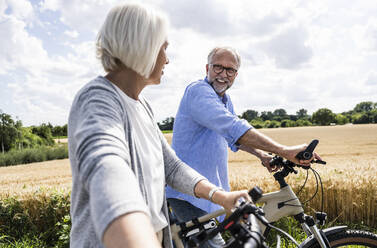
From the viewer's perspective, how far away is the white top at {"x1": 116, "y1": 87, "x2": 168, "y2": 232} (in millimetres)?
1258

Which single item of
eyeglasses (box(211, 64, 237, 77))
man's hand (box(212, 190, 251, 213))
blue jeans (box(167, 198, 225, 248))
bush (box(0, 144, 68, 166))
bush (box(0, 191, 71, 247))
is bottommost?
bush (box(0, 144, 68, 166))

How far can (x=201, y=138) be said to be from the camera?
2.51 m

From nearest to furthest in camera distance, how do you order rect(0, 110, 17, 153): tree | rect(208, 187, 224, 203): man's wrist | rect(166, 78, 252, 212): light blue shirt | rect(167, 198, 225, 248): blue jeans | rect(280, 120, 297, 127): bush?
rect(208, 187, 224, 203): man's wrist, rect(166, 78, 252, 212): light blue shirt, rect(167, 198, 225, 248): blue jeans, rect(0, 110, 17, 153): tree, rect(280, 120, 297, 127): bush

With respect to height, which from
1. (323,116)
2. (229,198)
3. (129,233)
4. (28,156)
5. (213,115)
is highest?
(213,115)

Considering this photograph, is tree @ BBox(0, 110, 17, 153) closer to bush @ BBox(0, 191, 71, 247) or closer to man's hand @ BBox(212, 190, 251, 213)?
bush @ BBox(0, 191, 71, 247)

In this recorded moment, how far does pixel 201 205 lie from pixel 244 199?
115 cm

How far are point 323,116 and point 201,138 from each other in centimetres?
9815

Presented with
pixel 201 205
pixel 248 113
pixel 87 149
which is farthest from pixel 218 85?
pixel 248 113

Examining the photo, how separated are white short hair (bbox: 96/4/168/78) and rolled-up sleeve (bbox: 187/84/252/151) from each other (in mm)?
1110

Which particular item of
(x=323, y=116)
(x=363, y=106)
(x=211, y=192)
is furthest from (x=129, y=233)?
(x=363, y=106)

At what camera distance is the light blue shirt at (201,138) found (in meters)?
2.34

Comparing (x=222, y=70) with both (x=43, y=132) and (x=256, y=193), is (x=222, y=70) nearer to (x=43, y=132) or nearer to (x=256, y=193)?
(x=256, y=193)

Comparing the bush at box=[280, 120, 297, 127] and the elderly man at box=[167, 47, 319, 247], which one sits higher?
the elderly man at box=[167, 47, 319, 247]

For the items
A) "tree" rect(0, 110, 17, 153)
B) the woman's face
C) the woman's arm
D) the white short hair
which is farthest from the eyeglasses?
"tree" rect(0, 110, 17, 153)
